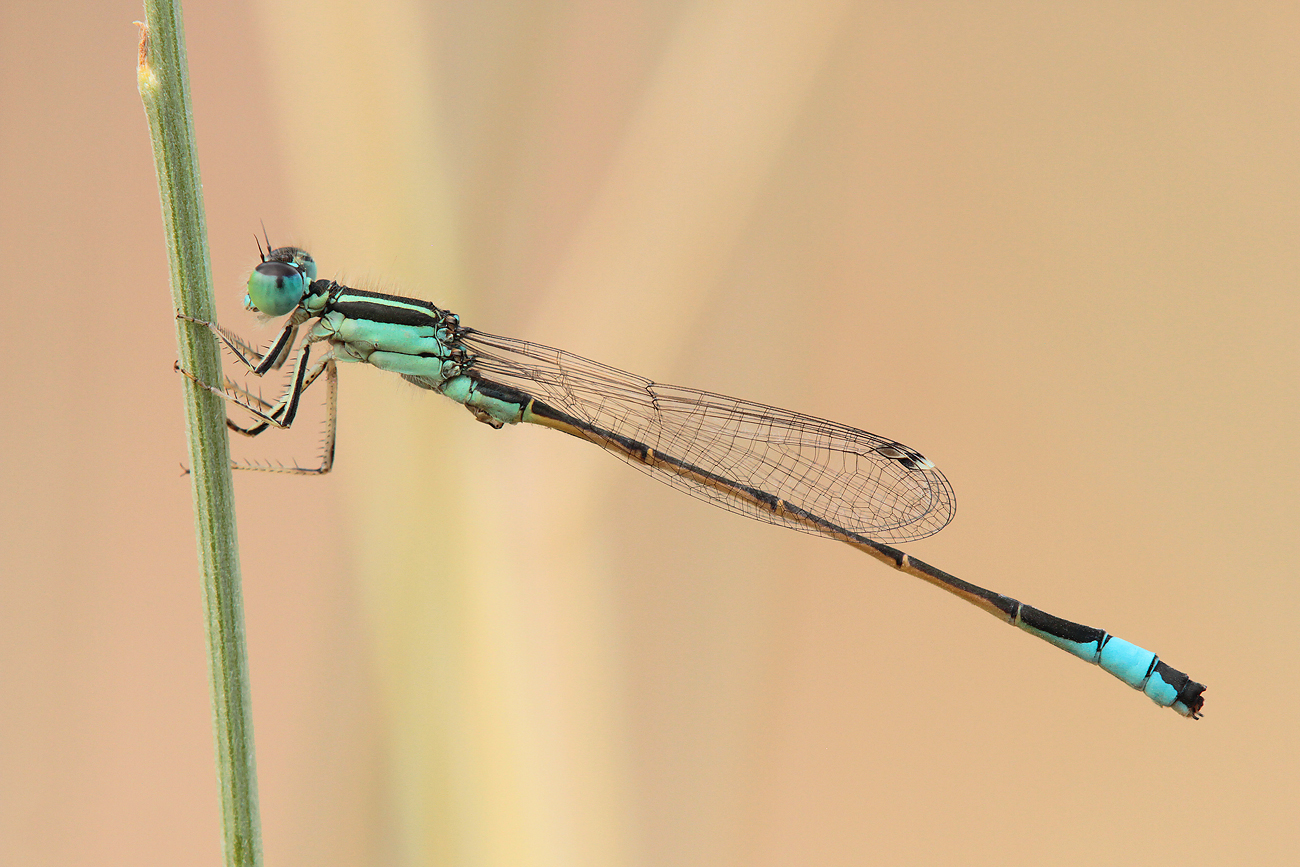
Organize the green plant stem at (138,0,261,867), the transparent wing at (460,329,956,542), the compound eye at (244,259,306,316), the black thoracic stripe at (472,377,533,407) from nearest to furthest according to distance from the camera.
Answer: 1. the green plant stem at (138,0,261,867)
2. the compound eye at (244,259,306,316)
3. the black thoracic stripe at (472,377,533,407)
4. the transparent wing at (460,329,956,542)

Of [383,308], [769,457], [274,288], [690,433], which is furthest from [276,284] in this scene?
[769,457]

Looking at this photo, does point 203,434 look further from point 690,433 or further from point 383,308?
point 690,433

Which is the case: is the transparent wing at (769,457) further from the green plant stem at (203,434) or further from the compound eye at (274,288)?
the green plant stem at (203,434)

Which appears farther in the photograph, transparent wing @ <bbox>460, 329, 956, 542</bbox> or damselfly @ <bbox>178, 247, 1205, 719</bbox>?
transparent wing @ <bbox>460, 329, 956, 542</bbox>

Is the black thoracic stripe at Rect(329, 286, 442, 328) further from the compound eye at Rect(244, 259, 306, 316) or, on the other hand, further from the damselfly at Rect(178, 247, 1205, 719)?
the compound eye at Rect(244, 259, 306, 316)

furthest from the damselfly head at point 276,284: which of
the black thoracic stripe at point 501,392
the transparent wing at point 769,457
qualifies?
the transparent wing at point 769,457

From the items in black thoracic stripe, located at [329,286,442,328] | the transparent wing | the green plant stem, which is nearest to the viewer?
the green plant stem

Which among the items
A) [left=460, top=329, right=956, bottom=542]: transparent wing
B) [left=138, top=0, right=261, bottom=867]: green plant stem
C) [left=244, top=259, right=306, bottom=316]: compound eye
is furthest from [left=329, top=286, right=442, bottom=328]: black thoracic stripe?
[left=138, top=0, right=261, bottom=867]: green plant stem
